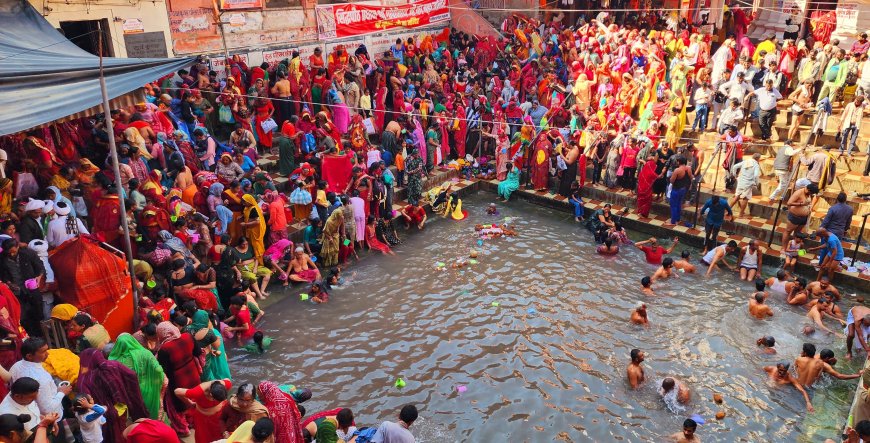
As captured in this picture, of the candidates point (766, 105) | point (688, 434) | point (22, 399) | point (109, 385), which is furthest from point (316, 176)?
point (766, 105)

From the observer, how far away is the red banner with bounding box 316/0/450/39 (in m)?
16.2

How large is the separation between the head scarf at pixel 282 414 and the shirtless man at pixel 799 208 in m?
8.85

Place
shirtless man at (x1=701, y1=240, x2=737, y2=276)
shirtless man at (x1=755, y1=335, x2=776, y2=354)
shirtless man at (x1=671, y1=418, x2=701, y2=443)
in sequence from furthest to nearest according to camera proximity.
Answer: shirtless man at (x1=701, y1=240, x2=737, y2=276)
shirtless man at (x1=755, y1=335, x2=776, y2=354)
shirtless man at (x1=671, y1=418, x2=701, y2=443)

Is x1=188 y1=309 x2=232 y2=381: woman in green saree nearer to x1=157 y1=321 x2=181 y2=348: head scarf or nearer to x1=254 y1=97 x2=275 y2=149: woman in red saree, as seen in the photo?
x1=157 y1=321 x2=181 y2=348: head scarf

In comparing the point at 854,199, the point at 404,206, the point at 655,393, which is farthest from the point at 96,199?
the point at 854,199

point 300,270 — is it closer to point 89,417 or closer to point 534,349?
point 534,349

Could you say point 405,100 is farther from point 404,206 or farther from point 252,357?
point 252,357

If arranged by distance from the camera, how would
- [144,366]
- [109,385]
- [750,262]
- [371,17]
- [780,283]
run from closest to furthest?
[109,385]
[144,366]
[780,283]
[750,262]
[371,17]

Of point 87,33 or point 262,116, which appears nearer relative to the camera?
point 87,33

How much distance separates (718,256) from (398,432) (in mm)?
7256

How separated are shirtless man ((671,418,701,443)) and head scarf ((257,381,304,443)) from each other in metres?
3.89

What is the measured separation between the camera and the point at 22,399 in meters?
4.84

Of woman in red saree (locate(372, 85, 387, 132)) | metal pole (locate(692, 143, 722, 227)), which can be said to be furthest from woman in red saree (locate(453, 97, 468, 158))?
metal pole (locate(692, 143, 722, 227))

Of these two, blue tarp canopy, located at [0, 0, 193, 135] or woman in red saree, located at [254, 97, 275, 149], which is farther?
woman in red saree, located at [254, 97, 275, 149]
